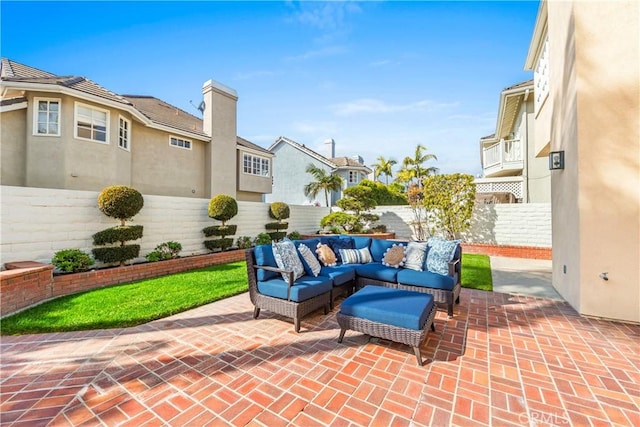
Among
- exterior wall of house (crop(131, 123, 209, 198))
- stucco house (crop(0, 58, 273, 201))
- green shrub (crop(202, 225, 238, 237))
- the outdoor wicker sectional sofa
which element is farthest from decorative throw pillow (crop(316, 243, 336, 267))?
exterior wall of house (crop(131, 123, 209, 198))

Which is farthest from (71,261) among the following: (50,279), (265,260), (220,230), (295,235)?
(295,235)

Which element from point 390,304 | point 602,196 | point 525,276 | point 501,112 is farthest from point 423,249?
point 501,112

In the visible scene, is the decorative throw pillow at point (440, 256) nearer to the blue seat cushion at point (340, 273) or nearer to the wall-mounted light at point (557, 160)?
the blue seat cushion at point (340, 273)

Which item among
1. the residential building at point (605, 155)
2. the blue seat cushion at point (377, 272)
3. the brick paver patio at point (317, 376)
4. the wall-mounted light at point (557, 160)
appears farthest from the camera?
the wall-mounted light at point (557, 160)

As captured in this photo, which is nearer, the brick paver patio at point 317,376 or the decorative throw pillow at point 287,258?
the brick paver patio at point 317,376

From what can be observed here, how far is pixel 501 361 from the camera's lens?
3203 millimetres

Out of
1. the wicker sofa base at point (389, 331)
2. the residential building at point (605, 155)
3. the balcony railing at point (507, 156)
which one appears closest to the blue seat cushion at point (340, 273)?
the wicker sofa base at point (389, 331)

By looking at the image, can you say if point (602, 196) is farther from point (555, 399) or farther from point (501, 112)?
point (501, 112)

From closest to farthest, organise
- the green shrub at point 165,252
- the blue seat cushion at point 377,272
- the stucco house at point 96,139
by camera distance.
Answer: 1. the blue seat cushion at point 377,272
2. the green shrub at point 165,252
3. the stucco house at point 96,139

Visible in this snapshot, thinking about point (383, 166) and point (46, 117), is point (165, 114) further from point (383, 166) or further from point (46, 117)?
point (383, 166)

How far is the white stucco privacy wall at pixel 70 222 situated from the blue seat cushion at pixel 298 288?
553cm

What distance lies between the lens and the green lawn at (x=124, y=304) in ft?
13.8

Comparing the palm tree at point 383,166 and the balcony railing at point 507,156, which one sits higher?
the palm tree at point 383,166

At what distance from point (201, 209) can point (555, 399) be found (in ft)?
32.9
